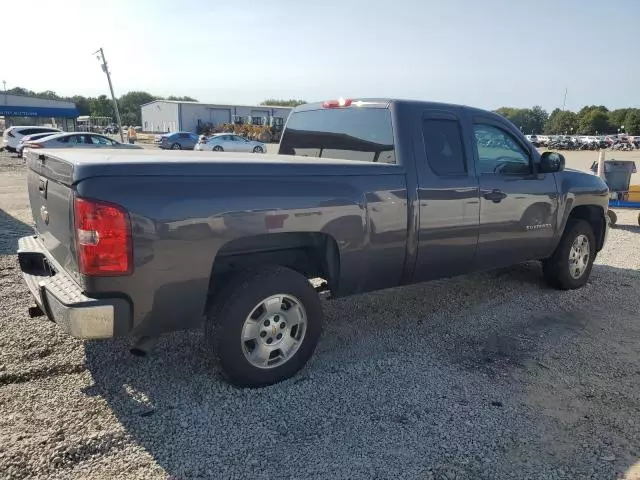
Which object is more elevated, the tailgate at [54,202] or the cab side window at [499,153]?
the cab side window at [499,153]

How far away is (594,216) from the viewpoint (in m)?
6.01

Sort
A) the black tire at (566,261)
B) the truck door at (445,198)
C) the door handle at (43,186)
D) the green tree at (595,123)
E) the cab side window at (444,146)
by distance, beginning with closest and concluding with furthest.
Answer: the door handle at (43,186) < the truck door at (445,198) < the cab side window at (444,146) < the black tire at (566,261) < the green tree at (595,123)

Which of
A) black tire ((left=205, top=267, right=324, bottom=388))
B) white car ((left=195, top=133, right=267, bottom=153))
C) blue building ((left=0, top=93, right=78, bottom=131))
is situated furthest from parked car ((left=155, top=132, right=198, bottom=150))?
black tire ((left=205, top=267, right=324, bottom=388))

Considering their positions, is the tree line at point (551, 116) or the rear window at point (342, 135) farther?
the tree line at point (551, 116)

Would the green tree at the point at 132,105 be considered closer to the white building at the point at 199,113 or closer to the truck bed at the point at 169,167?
the white building at the point at 199,113

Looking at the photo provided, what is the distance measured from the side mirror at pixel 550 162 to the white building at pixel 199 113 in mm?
60907

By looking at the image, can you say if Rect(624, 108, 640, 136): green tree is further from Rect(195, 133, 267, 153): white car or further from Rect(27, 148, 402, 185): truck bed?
Rect(27, 148, 402, 185): truck bed

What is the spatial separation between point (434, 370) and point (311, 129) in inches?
98.0

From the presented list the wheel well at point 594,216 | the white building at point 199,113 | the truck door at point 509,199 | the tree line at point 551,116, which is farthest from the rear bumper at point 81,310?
the tree line at point 551,116

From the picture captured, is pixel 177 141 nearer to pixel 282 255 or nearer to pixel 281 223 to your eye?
pixel 282 255

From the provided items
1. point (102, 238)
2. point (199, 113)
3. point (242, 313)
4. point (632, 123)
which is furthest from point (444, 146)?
point (632, 123)

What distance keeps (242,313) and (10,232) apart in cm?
675

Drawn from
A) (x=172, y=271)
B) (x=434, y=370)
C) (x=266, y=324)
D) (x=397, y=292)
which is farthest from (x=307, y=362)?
(x=397, y=292)

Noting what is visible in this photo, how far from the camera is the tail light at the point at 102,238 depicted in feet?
8.91
